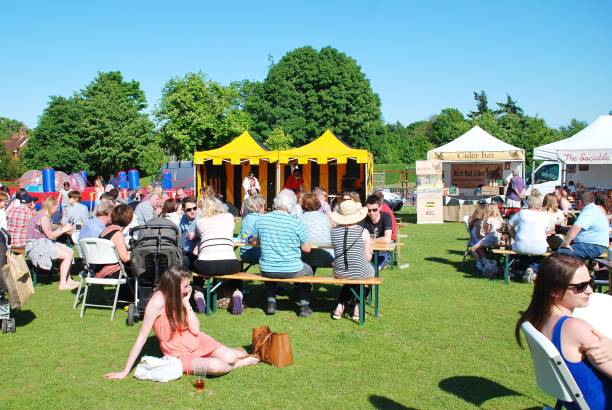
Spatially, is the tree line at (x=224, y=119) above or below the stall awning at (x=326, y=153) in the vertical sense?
above

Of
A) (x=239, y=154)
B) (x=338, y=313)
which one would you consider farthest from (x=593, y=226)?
(x=239, y=154)

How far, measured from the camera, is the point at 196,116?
4034cm

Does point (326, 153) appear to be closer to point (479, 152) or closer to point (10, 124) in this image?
point (479, 152)

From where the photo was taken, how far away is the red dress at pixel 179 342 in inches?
181

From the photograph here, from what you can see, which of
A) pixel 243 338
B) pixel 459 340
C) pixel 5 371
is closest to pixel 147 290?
pixel 243 338

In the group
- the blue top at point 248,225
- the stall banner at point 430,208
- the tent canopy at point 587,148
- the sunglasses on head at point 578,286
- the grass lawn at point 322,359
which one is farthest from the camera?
the stall banner at point 430,208

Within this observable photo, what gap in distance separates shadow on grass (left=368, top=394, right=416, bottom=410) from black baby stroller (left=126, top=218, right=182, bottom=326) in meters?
2.89

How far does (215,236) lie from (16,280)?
197 centimetres

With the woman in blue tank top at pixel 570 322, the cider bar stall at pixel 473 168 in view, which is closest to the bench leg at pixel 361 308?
the woman in blue tank top at pixel 570 322

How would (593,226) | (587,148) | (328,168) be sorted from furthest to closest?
(328,168) → (587,148) → (593,226)

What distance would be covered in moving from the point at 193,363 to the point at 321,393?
1.02 m

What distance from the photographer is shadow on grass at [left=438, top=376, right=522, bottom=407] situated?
4.27m

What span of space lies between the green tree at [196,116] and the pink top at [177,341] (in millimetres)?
36734

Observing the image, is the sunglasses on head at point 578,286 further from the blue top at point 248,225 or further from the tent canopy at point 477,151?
the tent canopy at point 477,151
